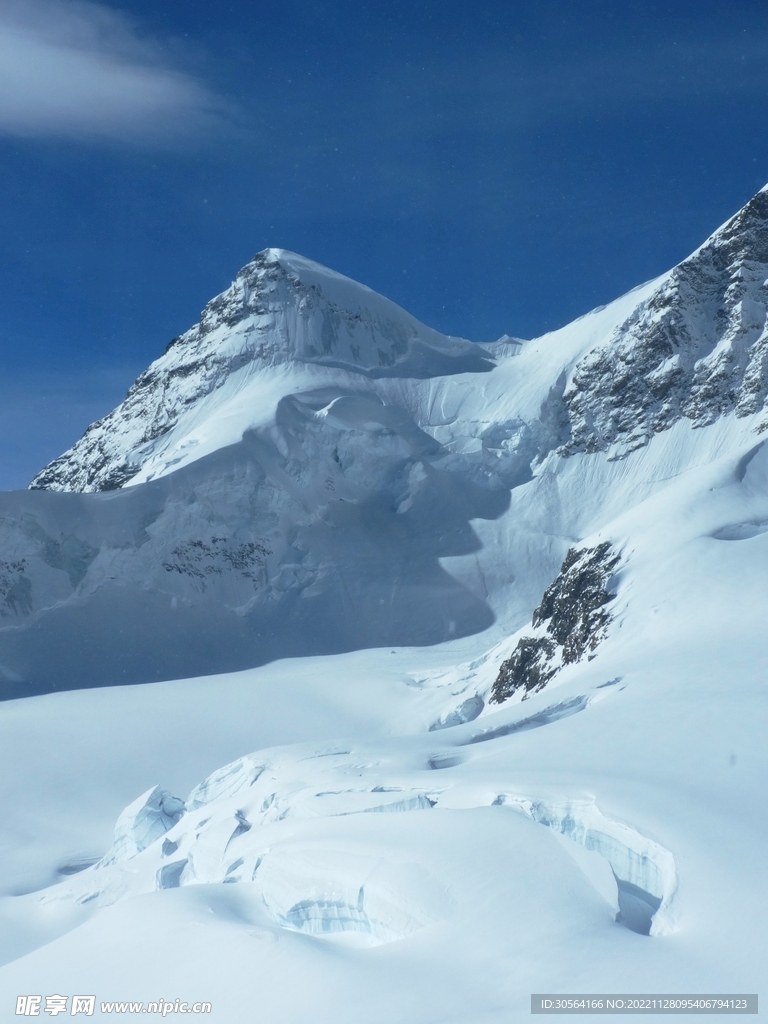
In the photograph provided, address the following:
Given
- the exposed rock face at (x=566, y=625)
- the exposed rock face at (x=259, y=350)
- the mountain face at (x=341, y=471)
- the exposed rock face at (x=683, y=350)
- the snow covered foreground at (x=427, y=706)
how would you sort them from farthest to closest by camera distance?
the exposed rock face at (x=259, y=350) < the exposed rock face at (x=683, y=350) < the mountain face at (x=341, y=471) < the exposed rock face at (x=566, y=625) < the snow covered foreground at (x=427, y=706)

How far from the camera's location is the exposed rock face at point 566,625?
87.2 ft

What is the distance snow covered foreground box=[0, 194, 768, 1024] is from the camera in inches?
339

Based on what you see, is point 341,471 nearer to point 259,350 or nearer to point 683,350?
point 259,350

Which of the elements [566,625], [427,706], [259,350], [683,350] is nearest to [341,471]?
[259,350]

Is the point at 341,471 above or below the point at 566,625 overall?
above

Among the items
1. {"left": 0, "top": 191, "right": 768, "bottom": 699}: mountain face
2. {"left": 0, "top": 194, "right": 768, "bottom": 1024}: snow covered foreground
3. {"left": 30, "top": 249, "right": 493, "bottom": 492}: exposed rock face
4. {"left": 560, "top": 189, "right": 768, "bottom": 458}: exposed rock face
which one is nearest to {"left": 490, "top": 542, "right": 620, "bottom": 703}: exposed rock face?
{"left": 0, "top": 194, "right": 768, "bottom": 1024}: snow covered foreground

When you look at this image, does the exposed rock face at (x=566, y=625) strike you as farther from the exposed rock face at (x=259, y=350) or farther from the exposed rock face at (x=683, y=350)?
the exposed rock face at (x=259, y=350)

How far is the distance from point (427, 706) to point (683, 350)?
34.1 metres

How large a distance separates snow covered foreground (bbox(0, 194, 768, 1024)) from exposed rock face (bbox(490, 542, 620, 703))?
139mm

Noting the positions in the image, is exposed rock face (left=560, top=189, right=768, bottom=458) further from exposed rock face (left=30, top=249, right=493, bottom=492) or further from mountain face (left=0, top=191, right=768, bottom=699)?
exposed rock face (left=30, top=249, right=493, bottom=492)

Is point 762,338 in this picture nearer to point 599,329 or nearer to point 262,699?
point 599,329

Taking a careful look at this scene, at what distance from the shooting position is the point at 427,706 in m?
33.3

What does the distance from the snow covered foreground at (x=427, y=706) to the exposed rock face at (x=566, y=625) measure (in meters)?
0.14

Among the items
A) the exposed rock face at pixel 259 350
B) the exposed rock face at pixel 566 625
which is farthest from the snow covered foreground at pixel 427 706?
the exposed rock face at pixel 259 350
